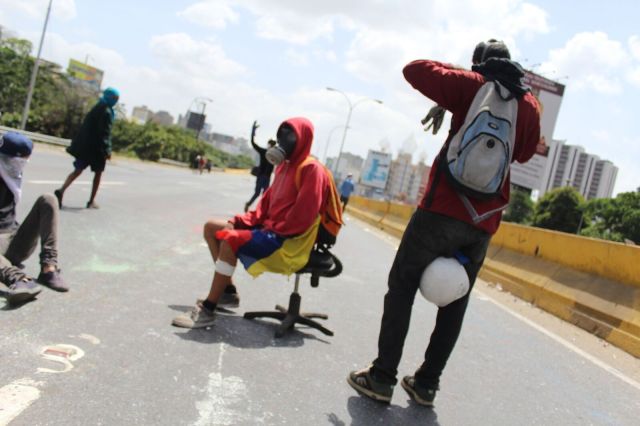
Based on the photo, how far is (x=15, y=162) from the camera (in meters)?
3.95

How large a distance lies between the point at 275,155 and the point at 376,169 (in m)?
69.2

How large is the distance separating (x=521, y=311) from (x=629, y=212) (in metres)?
57.1

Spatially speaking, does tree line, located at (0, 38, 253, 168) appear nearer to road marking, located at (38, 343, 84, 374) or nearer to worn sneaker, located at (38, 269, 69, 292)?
worn sneaker, located at (38, 269, 69, 292)

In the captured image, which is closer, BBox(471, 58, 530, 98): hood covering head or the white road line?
BBox(471, 58, 530, 98): hood covering head

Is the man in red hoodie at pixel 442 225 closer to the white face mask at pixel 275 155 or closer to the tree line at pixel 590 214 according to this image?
the white face mask at pixel 275 155

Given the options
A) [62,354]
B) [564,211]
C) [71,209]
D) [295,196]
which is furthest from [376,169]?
[62,354]

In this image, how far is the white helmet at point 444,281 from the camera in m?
2.98

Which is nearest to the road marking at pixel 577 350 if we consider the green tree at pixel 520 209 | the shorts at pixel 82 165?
the shorts at pixel 82 165

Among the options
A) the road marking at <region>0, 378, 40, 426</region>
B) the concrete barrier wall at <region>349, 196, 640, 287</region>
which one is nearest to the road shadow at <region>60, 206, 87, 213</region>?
the road marking at <region>0, 378, 40, 426</region>

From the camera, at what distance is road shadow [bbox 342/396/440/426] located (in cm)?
293

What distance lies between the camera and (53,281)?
4.11 m

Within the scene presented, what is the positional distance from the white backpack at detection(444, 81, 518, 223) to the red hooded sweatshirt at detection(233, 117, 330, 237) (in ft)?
4.07

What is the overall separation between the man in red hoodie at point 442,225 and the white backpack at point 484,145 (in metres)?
0.06

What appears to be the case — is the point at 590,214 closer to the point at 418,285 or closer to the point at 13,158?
the point at 418,285
